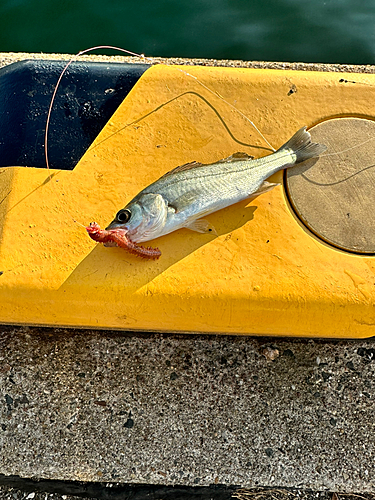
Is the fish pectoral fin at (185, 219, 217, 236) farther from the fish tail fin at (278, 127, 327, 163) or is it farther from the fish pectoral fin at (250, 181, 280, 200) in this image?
the fish tail fin at (278, 127, 327, 163)

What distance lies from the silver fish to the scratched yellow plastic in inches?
4.0

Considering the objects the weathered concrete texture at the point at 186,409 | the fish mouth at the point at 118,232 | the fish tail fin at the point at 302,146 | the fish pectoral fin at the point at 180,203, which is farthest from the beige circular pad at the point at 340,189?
the fish mouth at the point at 118,232

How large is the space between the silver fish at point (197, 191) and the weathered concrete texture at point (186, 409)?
973mm

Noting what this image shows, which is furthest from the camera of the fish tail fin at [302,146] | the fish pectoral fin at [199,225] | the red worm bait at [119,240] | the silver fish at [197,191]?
the fish tail fin at [302,146]

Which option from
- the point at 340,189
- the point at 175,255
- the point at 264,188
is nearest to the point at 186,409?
the point at 175,255

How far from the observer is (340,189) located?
251cm

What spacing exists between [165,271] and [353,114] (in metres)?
1.77

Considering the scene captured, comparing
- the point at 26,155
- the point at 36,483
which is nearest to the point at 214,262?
the point at 26,155

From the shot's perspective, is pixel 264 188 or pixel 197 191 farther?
pixel 264 188

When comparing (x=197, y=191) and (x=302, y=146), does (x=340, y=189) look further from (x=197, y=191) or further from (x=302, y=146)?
(x=197, y=191)

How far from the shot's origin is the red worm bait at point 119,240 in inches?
83.1

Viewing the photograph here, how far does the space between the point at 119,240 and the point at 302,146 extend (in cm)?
138

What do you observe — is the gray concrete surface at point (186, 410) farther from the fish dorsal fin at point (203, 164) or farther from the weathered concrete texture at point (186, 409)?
the fish dorsal fin at point (203, 164)

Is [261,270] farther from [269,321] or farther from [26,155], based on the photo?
[26,155]
